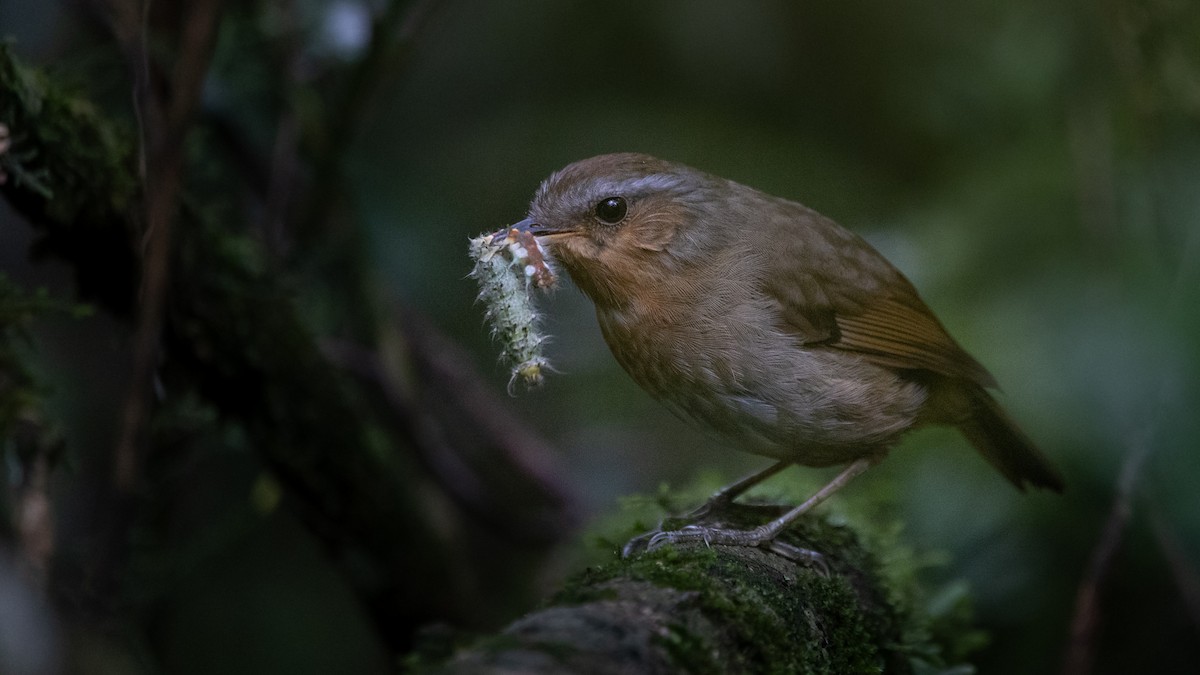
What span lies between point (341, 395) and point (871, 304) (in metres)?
1.78

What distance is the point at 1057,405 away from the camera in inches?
166

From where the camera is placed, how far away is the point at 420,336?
4.86m

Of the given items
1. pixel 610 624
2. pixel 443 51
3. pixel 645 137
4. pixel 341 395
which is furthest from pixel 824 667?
pixel 443 51

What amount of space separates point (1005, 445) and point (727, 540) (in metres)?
1.38

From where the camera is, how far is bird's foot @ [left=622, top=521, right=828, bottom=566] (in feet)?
7.95

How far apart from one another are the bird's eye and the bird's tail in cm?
129

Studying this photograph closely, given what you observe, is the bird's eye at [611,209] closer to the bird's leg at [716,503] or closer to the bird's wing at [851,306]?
the bird's wing at [851,306]

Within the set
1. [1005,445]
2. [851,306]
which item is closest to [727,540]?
[851,306]

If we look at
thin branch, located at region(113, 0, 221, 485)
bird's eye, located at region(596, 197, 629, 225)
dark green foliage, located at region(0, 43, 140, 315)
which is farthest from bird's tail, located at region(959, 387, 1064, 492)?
dark green foliage, located at region(0, 43, 140, 315)

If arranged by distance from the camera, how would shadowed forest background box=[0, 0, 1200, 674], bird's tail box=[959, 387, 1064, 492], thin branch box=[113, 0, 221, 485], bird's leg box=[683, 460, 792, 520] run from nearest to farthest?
thin branch box=[113, 0, 221, 485]
shadowed forest background box=[0, 0, 1200, 674]
bird's leg box=[683, 460, 792, 520]
bird's tail box=[959, 387, 1064, 492]

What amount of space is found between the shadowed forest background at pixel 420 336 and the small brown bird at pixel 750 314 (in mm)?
523

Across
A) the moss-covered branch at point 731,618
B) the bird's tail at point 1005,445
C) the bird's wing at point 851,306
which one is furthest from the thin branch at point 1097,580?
the bird's wing at point 851,306

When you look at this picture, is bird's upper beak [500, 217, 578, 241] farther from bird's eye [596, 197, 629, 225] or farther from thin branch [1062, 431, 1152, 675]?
thin branch [1062, 431, 1152, 675]

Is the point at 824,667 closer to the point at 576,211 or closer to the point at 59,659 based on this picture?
the point at 576,211
